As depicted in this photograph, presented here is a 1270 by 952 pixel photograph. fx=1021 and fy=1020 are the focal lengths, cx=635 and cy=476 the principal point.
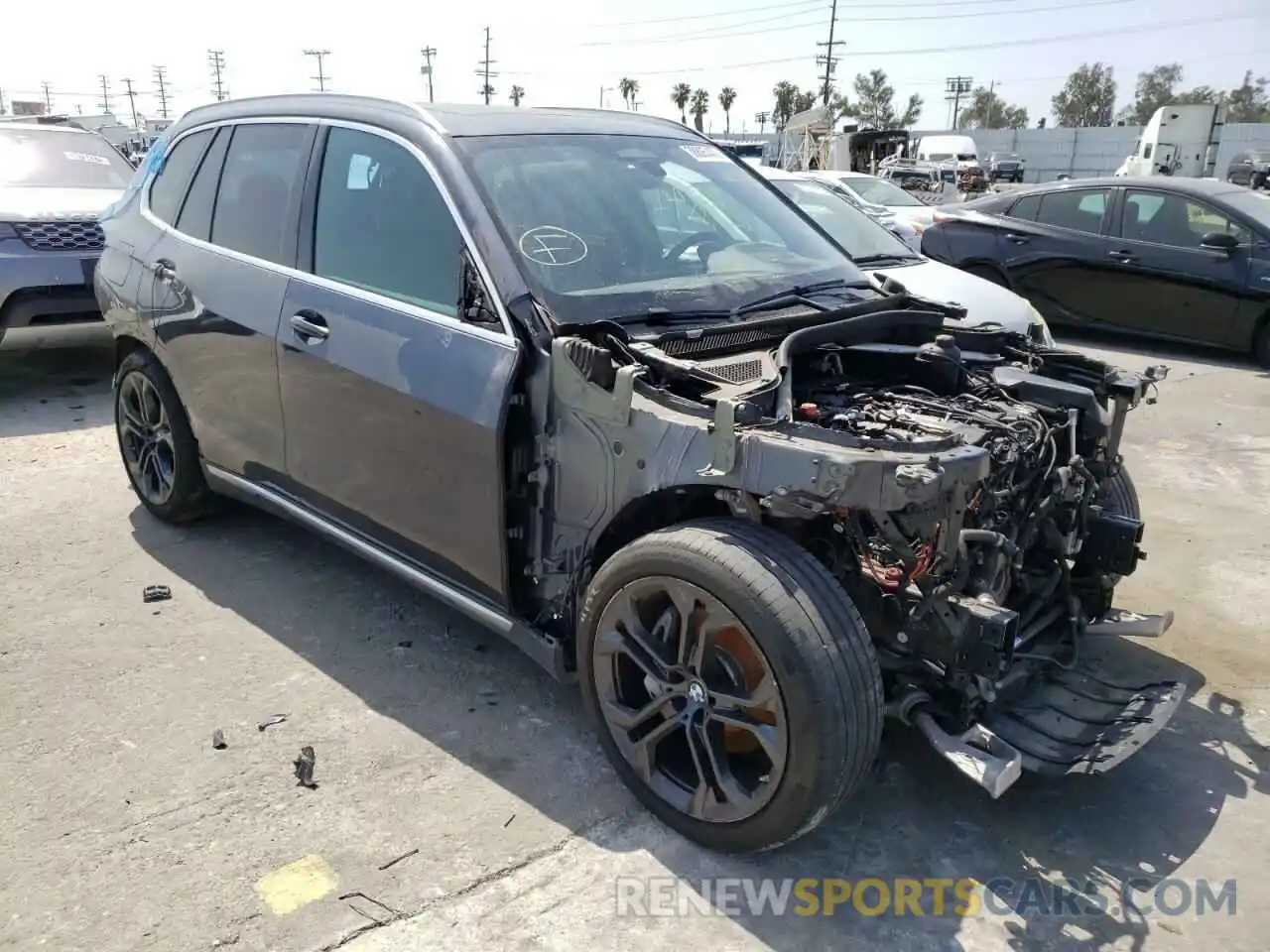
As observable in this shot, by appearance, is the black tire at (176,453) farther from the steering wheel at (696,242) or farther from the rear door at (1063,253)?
the rear door at (1063,253)

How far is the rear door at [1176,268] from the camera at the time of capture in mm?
9102

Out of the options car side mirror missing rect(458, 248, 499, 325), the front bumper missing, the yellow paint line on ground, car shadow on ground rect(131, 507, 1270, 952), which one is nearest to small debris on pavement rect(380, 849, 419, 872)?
the yellow paint line on ground

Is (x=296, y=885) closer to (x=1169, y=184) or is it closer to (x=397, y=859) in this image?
(x=397, y=859)

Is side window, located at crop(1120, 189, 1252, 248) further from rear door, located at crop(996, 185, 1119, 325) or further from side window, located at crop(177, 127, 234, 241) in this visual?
side window, located at crop(177, 127, 234, 241)

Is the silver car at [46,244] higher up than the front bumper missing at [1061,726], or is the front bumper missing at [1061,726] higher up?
the silver car at [46,244]

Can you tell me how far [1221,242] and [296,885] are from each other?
932 cm

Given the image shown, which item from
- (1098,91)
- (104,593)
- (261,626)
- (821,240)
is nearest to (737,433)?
(821,240)

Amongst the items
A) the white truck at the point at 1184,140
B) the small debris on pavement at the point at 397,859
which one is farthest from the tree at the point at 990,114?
the small debris on pavement at the point at 397,859

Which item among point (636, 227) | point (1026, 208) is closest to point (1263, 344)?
point (1026, 208)

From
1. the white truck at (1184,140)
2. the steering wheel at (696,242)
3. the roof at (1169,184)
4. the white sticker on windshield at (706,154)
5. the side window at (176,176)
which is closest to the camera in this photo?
the steering wheel at (696,242)

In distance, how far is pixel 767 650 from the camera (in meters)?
2.49

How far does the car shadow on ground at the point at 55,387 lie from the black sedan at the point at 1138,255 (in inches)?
329

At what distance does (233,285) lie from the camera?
13.2ft

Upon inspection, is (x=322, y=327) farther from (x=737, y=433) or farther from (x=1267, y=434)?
(x=1267, y=434)
